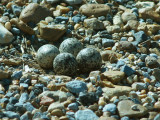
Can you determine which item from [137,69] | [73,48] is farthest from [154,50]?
[73,48]

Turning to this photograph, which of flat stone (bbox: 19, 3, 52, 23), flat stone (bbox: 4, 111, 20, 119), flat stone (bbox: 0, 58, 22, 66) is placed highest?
flat stone (bbox: 19, 3, 52, 23)

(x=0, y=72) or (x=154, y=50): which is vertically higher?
(x=0, y=72)

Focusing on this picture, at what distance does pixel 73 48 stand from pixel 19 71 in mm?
1014

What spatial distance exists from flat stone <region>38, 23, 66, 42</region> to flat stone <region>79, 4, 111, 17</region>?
87 cm

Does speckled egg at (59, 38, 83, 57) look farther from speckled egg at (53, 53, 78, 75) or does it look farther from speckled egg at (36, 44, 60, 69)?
speckled egg at (53, 53, 78, 75)

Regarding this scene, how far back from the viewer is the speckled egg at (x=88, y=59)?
17.6 ft

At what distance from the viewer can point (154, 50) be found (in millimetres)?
6242

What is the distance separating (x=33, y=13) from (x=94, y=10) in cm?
122

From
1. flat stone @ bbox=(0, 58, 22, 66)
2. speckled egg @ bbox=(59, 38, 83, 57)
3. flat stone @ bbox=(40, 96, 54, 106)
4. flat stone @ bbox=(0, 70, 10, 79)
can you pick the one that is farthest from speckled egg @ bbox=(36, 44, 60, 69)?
flat stone @ bbox=(40, 96, 54, 106)

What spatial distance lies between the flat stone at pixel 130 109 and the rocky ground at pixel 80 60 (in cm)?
1

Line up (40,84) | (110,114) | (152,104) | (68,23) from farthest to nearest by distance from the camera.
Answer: (68,23) < (40,84) < (152,104) < (110,114)

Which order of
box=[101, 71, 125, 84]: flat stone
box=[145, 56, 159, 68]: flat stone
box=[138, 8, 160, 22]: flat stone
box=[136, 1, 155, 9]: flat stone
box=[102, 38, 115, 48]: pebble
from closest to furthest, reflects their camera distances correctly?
box=[101, 71, 125, 84]: flat stone
box=[145, 56, 159, 68]: flat stone
box=[102, 38, 115, 48]: pebble
box=[138, 8, 160, 22]: flat stone
box=[136, 1, 155, 9]: flat stone

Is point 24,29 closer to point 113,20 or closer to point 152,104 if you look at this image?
point 113,20

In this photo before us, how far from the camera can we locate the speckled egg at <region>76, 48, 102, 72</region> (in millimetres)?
5359
